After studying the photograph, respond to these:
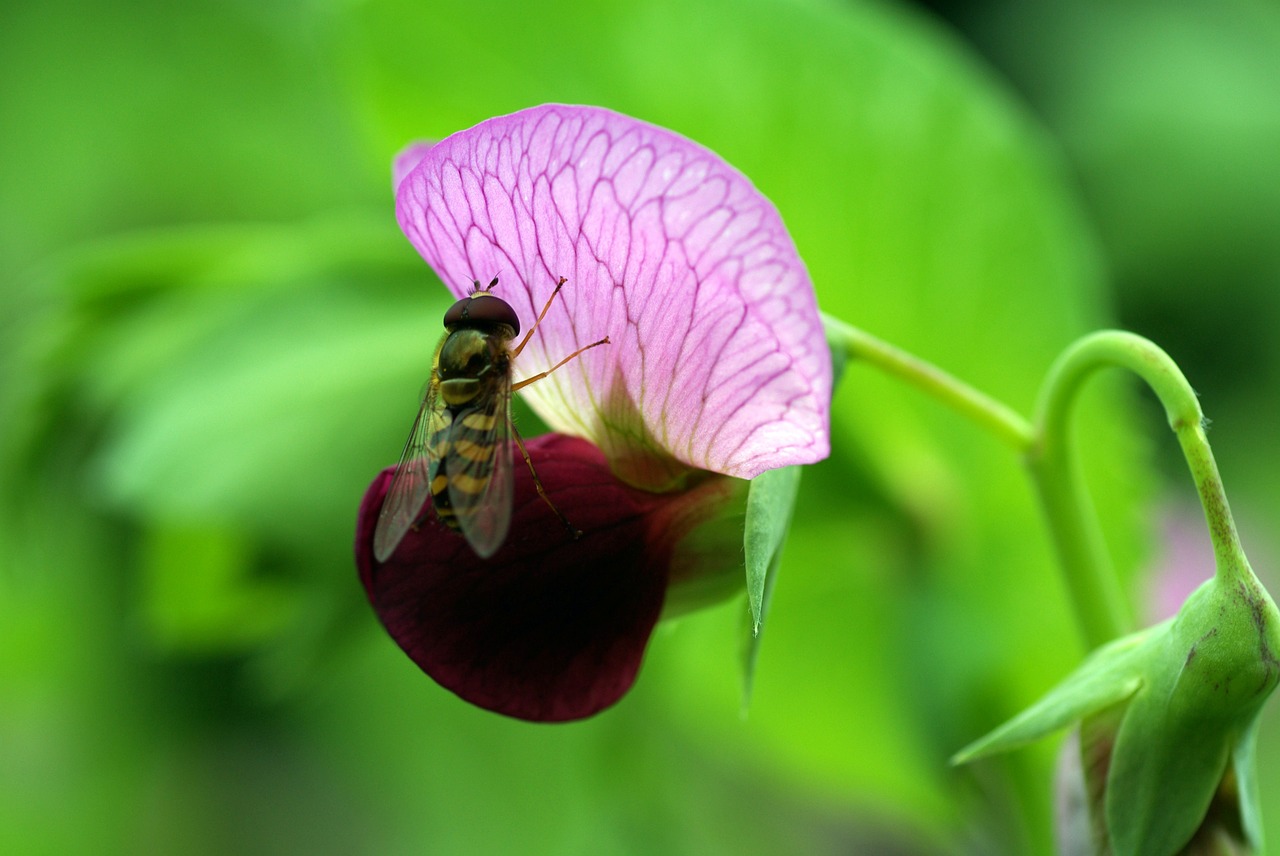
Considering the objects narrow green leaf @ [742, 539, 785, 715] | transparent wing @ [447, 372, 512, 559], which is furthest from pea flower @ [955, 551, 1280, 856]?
transparent wing @ [447, 372, 512, 559]

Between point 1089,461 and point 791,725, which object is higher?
point 1089,461

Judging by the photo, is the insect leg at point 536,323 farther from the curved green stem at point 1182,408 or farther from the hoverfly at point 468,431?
the curved green stem at point 1182,408

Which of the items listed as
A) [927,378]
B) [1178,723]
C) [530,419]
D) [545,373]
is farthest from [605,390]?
[530,419]

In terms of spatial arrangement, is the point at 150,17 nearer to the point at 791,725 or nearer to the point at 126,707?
the point at 126,707

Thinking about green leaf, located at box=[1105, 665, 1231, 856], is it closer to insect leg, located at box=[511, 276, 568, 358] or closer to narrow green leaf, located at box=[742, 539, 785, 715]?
narrow green leaf, located at box=[742, 539, 785, 715]

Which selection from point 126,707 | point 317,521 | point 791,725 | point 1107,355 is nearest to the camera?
point 1107,355

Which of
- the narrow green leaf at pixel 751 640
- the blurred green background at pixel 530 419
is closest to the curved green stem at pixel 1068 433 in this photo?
the narrow green leaf at pixel 751 640

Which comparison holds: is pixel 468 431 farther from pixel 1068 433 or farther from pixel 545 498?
pixel 1068 433

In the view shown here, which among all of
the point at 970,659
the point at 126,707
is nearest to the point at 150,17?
the point at 126,707
